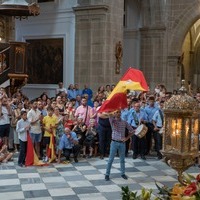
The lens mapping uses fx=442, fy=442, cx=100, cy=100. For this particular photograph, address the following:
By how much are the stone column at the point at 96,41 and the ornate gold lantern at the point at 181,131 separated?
12.6 m

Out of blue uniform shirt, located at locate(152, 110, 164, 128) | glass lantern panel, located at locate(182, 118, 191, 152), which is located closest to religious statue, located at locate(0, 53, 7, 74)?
blue uniform shirt, located at locate(152, 110, 164, 128)

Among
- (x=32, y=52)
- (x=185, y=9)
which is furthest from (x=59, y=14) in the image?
(x=185, y=9)

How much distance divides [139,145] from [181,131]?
649 cm

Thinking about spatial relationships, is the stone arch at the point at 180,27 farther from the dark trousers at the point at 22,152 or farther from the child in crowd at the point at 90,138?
the dark trousers at the point at 22,152

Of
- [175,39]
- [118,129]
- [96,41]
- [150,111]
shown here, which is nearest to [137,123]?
[150,111]

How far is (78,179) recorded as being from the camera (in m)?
9.38

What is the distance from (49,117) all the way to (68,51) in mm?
8180

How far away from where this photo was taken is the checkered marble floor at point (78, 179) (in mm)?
8133

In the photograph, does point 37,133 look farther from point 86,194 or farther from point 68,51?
point 68,51

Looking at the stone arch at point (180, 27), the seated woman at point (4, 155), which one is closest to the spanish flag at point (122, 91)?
the seated woman at point (4, 155)

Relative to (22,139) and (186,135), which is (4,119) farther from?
(186,135)

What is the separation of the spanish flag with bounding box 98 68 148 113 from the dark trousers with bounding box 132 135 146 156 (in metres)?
2.65

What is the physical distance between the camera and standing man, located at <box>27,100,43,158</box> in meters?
11.3

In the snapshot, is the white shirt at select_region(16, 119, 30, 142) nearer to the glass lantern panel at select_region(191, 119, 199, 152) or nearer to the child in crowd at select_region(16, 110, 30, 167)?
the child in crowd at select_region(16, 110, 30, 167)
